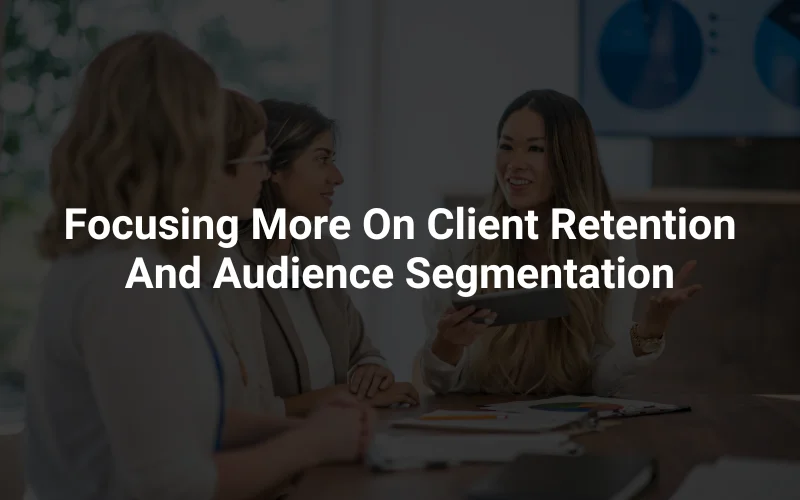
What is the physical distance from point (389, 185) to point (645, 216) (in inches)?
44.9

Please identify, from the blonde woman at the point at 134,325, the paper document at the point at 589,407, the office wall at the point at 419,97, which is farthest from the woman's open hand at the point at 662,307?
the office wall at the point at 419,97

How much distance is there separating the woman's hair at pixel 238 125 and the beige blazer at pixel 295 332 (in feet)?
1.64

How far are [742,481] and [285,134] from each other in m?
1.49

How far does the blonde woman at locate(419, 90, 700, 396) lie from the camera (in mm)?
2061

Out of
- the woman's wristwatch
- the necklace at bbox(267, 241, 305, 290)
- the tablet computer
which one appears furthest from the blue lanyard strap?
the woman's wristwatch

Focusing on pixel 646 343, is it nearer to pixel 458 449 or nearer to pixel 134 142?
pixel 458 449

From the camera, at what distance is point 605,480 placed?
0.99 metres

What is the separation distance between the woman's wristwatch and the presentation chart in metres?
1.52

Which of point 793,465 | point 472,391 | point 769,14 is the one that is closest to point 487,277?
point 472,391

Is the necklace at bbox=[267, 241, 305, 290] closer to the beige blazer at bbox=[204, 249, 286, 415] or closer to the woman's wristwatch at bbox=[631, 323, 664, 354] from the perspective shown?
the beige blazer at bbox=[204, 249, 286, 415]

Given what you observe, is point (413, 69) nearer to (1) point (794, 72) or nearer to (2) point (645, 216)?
(2) point (645, 216)

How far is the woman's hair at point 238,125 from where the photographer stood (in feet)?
5.07

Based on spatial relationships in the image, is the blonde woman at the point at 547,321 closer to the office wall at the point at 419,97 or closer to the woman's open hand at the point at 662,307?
the woman's open hand at the point at 662,307

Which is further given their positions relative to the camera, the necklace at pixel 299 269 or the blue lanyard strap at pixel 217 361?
the necklace at pixel 299 269
